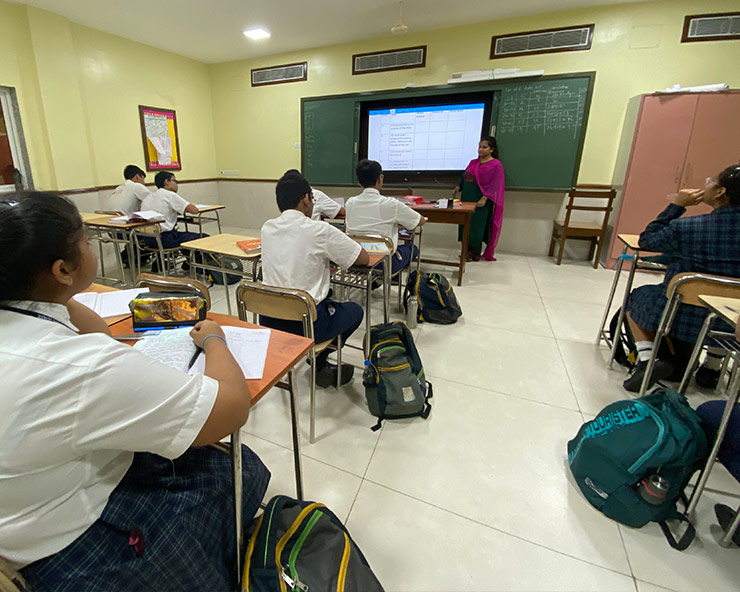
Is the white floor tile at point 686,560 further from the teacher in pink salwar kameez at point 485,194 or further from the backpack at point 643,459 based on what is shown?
the teacher in pink salwar kameez at point 485,194

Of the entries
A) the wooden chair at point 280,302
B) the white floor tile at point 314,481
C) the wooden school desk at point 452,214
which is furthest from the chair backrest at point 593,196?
the white floor tile at point 314,481

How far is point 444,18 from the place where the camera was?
420 centimetres

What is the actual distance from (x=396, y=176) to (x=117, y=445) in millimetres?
4978

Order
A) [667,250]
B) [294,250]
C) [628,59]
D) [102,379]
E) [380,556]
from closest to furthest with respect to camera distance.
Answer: [102,379]
[380,556]
[294,250]
[667,250]
[628,59]

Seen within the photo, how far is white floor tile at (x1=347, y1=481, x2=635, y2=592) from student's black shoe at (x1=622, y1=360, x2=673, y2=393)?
1131 millimetres

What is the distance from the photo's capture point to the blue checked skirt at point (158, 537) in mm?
630

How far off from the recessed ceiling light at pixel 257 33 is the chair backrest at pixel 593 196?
430 cm

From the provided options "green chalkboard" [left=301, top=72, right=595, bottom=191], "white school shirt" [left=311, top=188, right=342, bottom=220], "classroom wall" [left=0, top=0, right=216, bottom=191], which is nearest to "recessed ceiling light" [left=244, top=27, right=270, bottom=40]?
"green chalkboard" [left=301, top=72, right=595, bottom=191]

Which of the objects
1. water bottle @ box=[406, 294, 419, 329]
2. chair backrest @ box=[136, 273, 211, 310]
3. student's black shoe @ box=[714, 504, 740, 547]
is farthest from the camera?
water bottle @ box=[406, 294, 419, 329]

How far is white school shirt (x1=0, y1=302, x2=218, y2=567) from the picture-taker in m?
0.52

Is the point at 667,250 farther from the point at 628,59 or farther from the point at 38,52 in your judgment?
the point at 38,52

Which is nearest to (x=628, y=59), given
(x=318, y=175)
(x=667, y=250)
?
(x=667, y=250)

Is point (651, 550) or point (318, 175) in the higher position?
point (318, 175)

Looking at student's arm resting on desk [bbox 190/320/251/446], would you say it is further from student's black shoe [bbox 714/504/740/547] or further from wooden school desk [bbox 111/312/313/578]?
student's black shoe [bbox 714/504/740/547]
